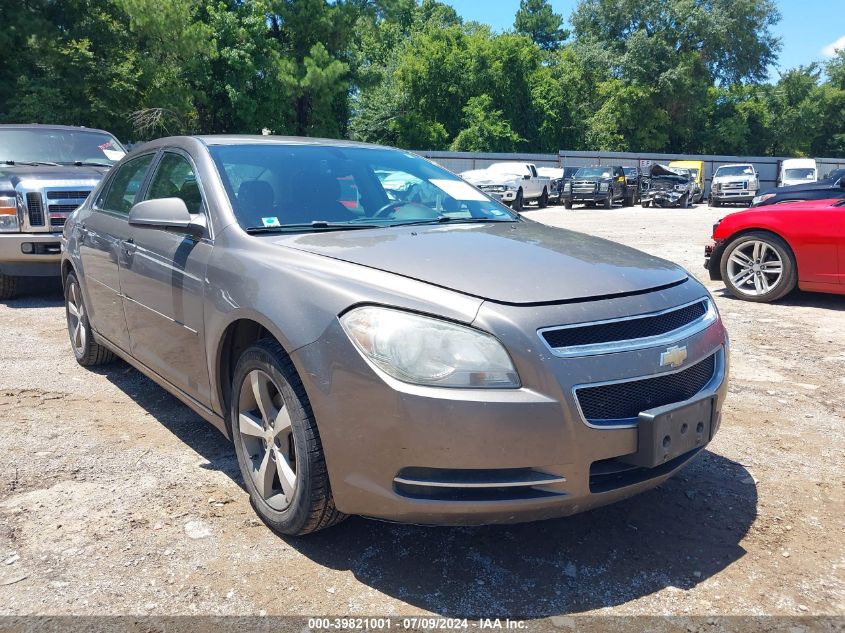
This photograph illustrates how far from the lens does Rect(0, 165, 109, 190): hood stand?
7.71 meters

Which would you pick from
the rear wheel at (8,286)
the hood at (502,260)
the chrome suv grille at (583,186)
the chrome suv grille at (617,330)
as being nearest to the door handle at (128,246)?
the hood at (502,260)

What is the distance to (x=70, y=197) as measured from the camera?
7.75 m

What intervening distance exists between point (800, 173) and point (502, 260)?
3541cm

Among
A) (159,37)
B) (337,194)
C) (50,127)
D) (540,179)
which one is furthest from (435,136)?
(337,194)

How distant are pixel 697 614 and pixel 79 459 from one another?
2.97m

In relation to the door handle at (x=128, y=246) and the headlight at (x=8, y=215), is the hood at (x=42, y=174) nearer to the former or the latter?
the headlight at (x=8, y=215)

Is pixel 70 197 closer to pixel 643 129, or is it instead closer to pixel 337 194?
pixel 337 194

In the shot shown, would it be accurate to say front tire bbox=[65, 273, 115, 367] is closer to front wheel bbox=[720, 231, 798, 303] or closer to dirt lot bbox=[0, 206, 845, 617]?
dirt lot bbox=[0, 206, 845, 617]

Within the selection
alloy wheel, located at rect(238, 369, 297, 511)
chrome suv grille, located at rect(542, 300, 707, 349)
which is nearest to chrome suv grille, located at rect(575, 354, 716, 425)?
chrome suv grille, located at rect(542, 300, 707, 349)

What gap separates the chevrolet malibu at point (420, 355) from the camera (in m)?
2.39

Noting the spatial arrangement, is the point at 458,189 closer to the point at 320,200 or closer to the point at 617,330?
the point at 320,200

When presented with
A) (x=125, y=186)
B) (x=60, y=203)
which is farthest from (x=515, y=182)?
(x=125, y=186)

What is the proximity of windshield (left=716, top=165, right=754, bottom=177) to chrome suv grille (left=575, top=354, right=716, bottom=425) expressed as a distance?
32217mm

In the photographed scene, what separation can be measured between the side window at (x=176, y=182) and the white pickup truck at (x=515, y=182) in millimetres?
22798
